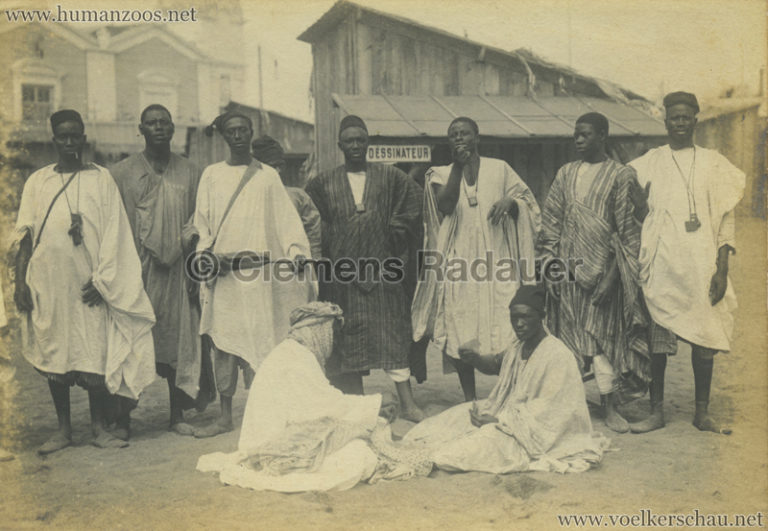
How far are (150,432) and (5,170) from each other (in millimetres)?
2072

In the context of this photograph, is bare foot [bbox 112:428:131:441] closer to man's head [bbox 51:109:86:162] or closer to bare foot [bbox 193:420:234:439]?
bare foot [bbox 193:420:234:439]

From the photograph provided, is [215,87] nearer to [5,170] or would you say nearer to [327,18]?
→ [327,18]

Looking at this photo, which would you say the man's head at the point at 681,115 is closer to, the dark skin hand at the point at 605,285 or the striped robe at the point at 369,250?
the dark skin hand at the point at 605,285

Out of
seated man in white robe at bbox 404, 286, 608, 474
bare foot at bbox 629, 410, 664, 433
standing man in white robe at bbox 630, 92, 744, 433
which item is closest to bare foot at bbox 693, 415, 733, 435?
standing man in white robe at bbox 630, 92, 744, 433

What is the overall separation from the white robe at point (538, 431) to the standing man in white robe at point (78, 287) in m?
2.02

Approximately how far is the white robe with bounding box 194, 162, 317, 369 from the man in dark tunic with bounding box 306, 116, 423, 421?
316 mm

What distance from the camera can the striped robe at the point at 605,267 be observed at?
15.2 ft

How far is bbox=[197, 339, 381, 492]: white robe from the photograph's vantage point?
3.69 meters

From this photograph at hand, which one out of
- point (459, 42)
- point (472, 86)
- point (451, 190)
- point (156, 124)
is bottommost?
point (451, 190)

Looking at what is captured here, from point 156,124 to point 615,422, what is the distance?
354cm

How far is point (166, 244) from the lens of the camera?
15.5 feet

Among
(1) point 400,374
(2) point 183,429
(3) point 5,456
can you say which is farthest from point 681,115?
(3) point 5,456

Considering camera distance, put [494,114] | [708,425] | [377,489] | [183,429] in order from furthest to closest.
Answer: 1. [494,114]
2. [183,429]
3. [708,425]
4. [377,489]

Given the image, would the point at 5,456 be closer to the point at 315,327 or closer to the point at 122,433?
the point at 122,433
